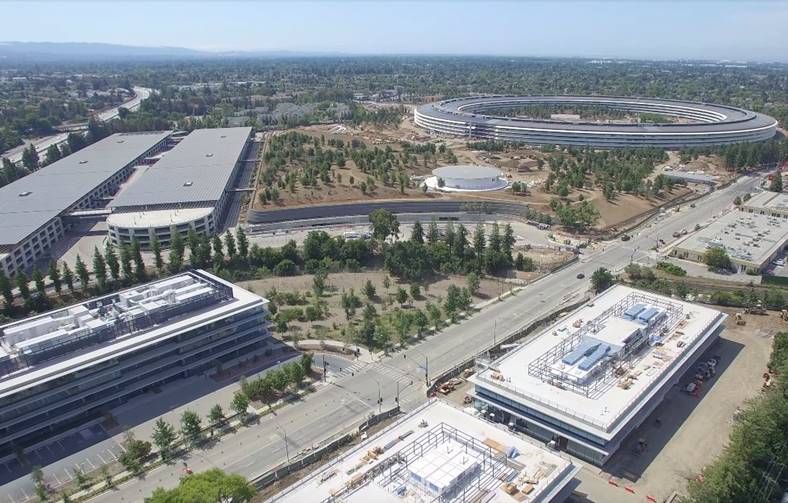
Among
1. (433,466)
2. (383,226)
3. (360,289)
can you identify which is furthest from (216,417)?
(383,226)

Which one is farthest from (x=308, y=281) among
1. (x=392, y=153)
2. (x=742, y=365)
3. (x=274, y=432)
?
(x=392, y=153)

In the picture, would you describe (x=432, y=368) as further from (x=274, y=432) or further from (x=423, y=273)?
(x=423, y=273)

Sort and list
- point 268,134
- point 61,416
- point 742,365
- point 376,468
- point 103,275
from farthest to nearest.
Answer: point 268,134, point 103,275, point 742,365, point 61,416, point 376,468

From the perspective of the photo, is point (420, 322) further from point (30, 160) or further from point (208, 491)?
point (30, 160)

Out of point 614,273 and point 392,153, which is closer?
point 614,273

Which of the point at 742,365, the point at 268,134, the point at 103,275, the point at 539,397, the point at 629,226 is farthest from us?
the point at 268,134

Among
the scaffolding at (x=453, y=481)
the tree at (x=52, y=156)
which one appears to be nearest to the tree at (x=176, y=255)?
the scaffolding at (x=453, y=481)
